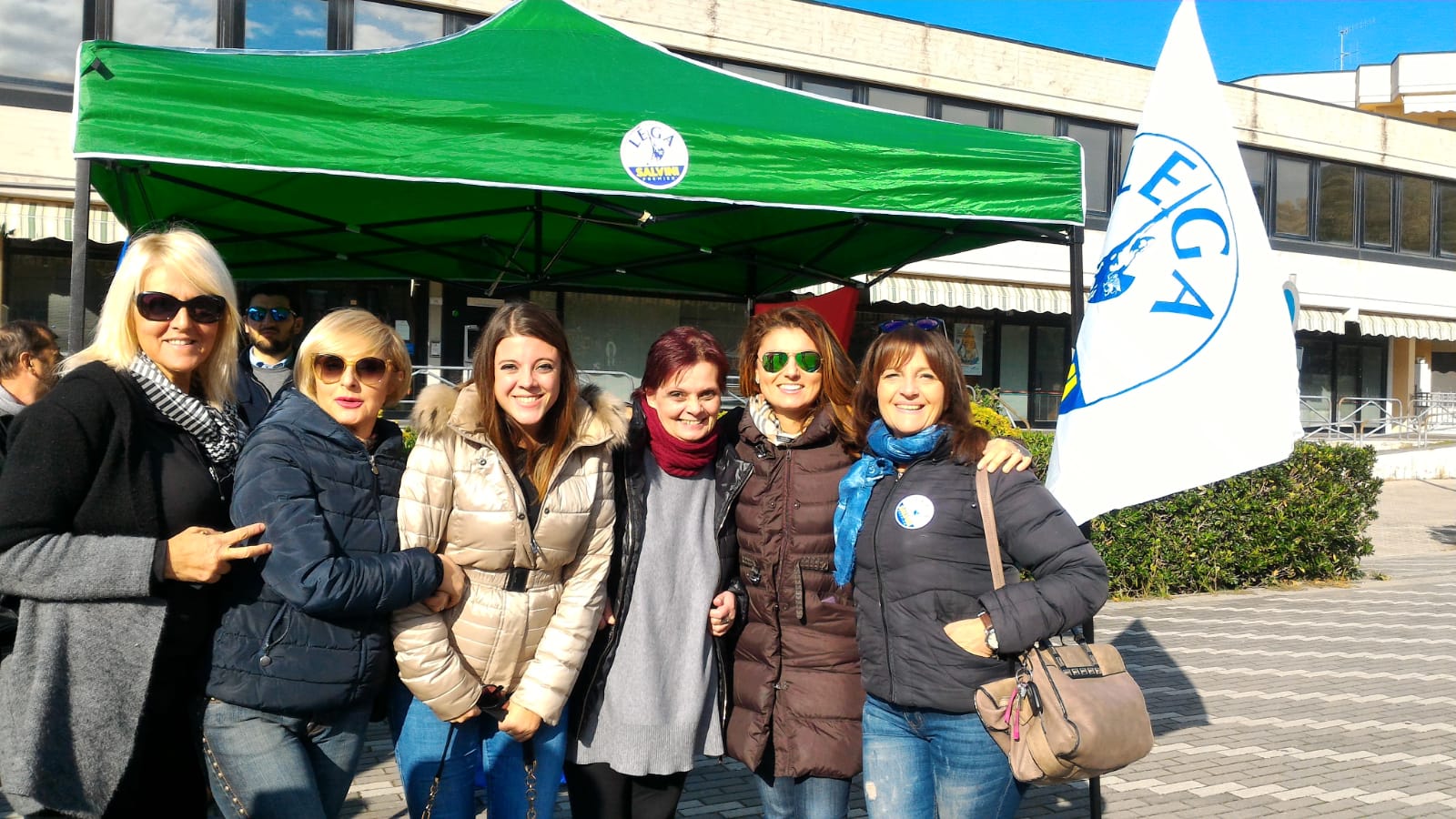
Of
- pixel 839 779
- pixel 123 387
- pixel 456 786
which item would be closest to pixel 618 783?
pixel 456 786

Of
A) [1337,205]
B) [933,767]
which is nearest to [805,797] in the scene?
[933,767]

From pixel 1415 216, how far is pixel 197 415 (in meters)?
26.8

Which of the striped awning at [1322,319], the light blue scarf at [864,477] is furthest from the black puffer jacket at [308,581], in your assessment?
the striped awning at [1322,319]

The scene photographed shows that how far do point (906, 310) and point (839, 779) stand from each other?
54.3ft

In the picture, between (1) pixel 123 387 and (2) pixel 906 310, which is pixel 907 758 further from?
(2) pixel 906 310

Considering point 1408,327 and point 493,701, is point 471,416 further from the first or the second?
point 1408,327

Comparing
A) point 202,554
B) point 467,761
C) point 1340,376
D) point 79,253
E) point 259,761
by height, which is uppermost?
point 1340,376

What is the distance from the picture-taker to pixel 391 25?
13.3 metres

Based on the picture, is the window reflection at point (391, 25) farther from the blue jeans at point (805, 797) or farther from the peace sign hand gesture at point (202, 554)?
the blue jeans at point (805, 797)

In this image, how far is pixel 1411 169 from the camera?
881 inches

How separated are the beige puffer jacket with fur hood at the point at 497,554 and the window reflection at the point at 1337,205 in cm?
2286

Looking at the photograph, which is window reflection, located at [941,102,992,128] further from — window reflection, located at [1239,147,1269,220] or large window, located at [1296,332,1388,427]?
large window, located at [1296,332,1388,427]

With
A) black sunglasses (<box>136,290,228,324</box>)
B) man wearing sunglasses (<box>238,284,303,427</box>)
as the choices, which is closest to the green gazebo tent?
man wearing sunglasses (<box>238,284,303,427</box>)

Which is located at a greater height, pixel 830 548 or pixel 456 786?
pixel 830 548
